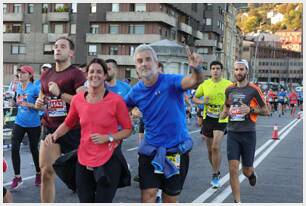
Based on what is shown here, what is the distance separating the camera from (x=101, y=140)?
4.87 metres

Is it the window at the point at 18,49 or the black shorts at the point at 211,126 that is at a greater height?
the window at the point at 18,49

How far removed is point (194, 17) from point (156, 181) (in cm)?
7040

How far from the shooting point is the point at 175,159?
524cm

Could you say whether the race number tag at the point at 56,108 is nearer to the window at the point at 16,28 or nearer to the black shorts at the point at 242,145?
the black shorts at the point at 242,145

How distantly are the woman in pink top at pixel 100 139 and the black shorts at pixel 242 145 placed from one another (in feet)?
8.40

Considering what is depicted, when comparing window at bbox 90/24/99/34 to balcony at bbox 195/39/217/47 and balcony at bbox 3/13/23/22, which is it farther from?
balcony at bbox 195/39/217/47

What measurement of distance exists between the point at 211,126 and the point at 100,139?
4.51 m

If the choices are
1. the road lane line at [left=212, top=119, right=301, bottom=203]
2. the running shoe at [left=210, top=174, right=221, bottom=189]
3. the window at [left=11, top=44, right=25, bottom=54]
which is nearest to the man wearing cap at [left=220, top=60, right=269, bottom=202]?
the road lane line at [left=212, top=119, right=301, bottom=203]

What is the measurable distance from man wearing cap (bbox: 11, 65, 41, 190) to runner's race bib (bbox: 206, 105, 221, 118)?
279 cm

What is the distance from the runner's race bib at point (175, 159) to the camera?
17.1 ft

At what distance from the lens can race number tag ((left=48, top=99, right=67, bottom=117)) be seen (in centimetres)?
631

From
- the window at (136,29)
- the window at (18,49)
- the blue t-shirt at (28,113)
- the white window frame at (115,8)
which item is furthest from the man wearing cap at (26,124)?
the window at (18,49)

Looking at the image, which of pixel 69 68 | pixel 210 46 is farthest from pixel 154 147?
pixel 210 46

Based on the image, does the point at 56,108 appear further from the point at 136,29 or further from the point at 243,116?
the point at 136,29
